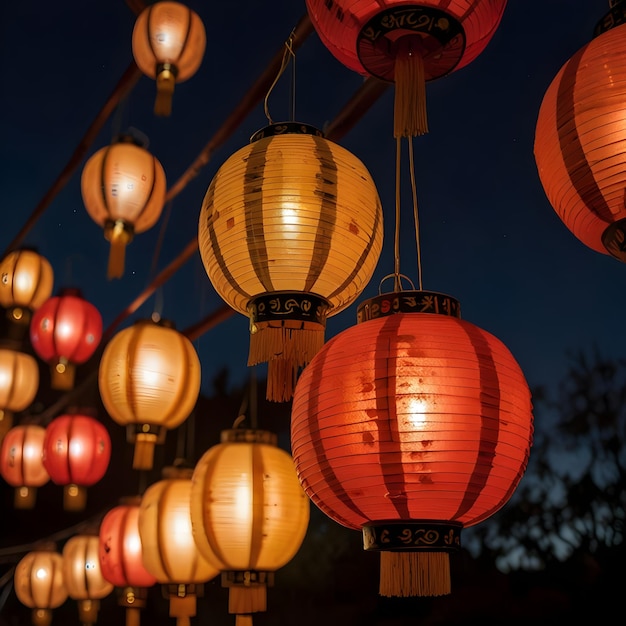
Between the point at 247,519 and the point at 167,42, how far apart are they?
1.92 m

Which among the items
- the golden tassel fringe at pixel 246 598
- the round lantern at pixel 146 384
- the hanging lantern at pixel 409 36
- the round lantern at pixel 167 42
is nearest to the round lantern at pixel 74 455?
the round lantern at pixel 146 384

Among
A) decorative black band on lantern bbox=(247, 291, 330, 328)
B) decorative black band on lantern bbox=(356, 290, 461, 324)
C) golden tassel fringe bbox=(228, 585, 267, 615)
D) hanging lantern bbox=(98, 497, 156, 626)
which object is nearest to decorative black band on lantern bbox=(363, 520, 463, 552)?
decorative black band on lantern bbox=(356, 290, 461, 324)

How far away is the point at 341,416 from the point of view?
4.06 ft

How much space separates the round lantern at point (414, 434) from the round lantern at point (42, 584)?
425 centimetres

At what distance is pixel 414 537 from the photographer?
48.5 inches

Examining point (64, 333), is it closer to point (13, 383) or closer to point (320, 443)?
point (13, 383)

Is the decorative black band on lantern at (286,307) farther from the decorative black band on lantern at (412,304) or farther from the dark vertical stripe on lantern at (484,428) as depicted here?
the dark vertical stripe on lantern at (484,428)

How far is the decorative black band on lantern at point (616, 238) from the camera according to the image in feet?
4.16

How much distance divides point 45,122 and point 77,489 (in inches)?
176

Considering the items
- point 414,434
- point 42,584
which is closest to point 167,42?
point 414,434

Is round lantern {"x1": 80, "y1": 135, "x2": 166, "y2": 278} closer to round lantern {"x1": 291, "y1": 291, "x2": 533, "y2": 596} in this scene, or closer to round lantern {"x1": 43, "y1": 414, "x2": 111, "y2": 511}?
round lantern {"x1": 43, "y1": 414, "x2": 111, "y2": 511}

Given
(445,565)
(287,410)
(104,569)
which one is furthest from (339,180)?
(287,410)

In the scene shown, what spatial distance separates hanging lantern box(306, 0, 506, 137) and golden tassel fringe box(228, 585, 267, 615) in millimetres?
1467

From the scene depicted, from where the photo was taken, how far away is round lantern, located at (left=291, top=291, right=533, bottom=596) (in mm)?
1184
